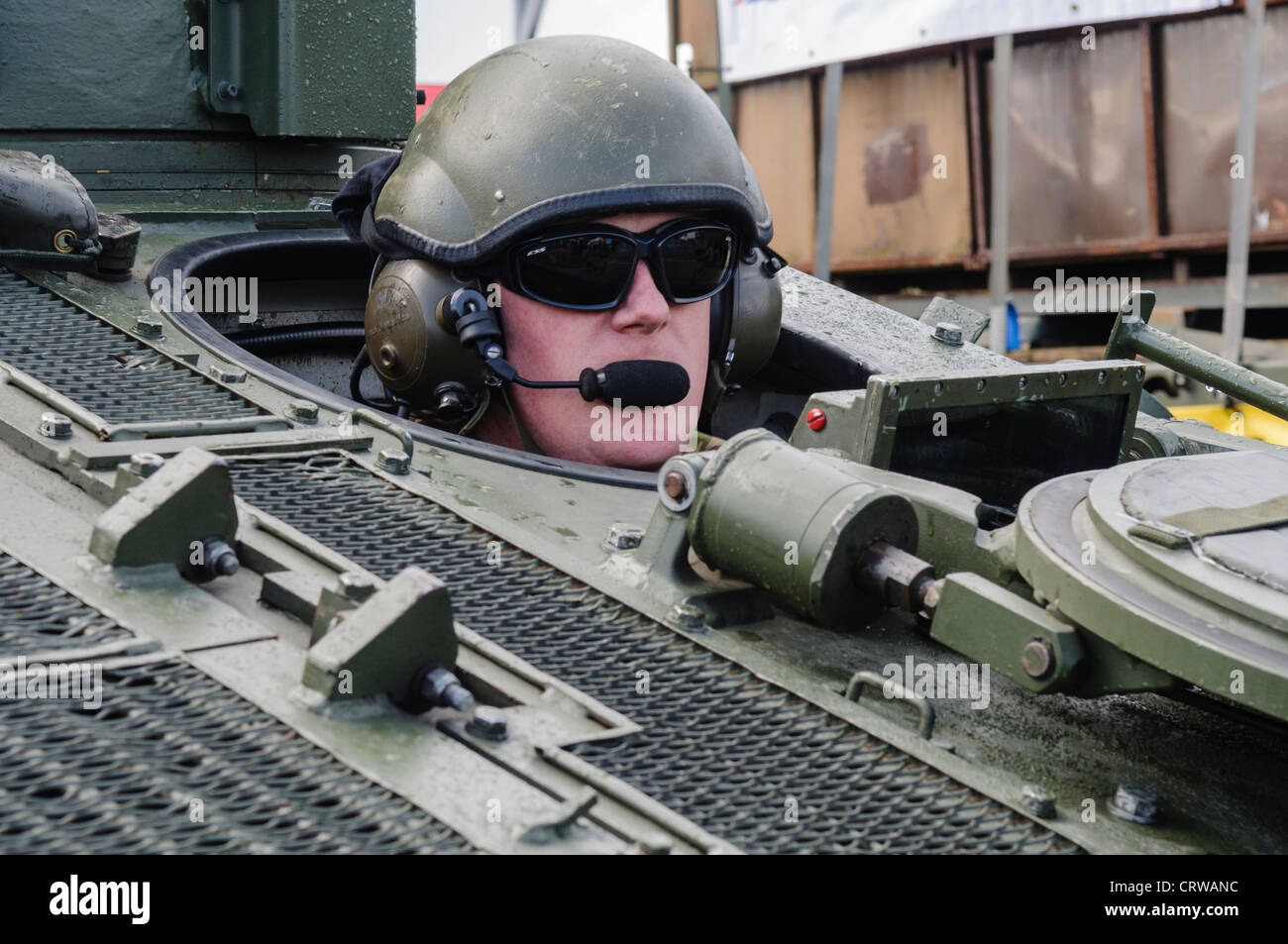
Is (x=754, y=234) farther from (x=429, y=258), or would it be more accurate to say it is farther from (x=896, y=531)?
(x=896, y=531)

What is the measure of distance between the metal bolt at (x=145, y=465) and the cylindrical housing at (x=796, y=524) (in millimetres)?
732

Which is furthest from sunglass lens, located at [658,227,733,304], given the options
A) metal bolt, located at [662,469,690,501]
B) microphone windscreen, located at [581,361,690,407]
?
metal bolt, located at [662,469,690,501]

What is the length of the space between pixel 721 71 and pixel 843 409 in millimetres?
7613

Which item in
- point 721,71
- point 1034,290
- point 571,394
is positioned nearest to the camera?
point 571,394

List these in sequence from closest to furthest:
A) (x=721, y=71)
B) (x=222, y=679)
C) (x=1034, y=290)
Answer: (x=222, y=679) < (x=721, y=71) < (x=1034, y=290)

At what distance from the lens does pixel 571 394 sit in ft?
9.95

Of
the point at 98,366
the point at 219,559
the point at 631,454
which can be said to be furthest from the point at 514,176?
the point at 219,559

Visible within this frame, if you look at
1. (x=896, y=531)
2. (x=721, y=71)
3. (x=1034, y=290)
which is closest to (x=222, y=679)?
(x=896, y=531)

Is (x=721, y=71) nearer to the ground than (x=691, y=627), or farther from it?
farther from it

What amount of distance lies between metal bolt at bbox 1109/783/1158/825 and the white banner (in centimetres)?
683

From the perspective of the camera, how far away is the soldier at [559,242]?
2932 mm

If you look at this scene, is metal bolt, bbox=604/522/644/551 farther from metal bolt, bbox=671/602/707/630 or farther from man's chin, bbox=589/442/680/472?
man's chin, bbox=589/442/680/472

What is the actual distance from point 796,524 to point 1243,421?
6.35 metres

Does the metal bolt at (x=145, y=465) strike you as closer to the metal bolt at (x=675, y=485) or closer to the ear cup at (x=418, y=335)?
the metal bolt at (x=675, y=485)
